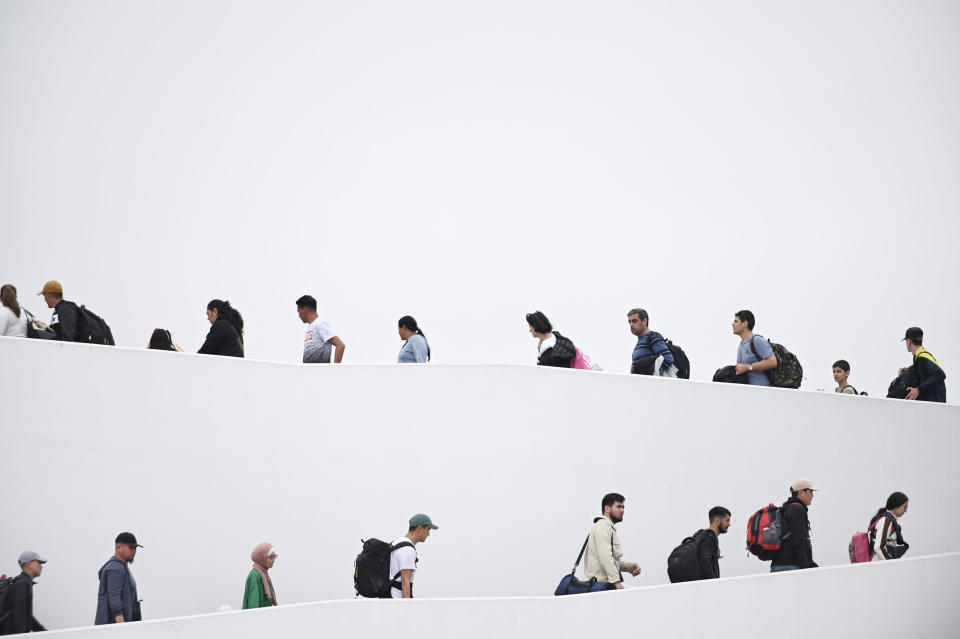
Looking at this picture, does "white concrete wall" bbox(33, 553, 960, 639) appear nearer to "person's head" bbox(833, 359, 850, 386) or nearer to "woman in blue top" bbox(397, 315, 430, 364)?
"woman in blue top" bbox(397, 315, 430, 364)

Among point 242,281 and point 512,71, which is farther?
point 512,71

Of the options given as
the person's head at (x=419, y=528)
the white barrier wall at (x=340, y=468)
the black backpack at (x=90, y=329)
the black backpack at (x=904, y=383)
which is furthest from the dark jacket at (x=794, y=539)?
the black backpack at (x=90, y=329)

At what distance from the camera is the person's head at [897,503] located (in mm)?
8562

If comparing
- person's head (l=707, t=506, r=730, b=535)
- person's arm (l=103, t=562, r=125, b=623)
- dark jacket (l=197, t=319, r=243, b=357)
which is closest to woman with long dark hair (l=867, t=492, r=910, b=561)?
person's head (l=707, t=506, r=730, b=535)

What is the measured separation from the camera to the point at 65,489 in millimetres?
8969

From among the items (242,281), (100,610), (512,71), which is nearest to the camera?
(100,610)

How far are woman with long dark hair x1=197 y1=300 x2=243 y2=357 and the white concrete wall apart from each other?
2805 mm

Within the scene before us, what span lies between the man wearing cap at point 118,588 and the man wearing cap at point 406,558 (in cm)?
176

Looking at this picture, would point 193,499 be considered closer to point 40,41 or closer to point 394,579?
point 394,579

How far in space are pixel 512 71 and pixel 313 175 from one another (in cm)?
387

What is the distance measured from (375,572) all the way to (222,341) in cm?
281

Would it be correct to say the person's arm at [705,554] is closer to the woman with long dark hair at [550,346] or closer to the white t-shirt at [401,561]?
the white t-shirt at [401,561]

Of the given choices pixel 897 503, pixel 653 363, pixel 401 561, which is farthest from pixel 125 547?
pixel 897 503

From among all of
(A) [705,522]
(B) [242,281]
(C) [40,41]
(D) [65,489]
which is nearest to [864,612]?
(A) [705,522]
